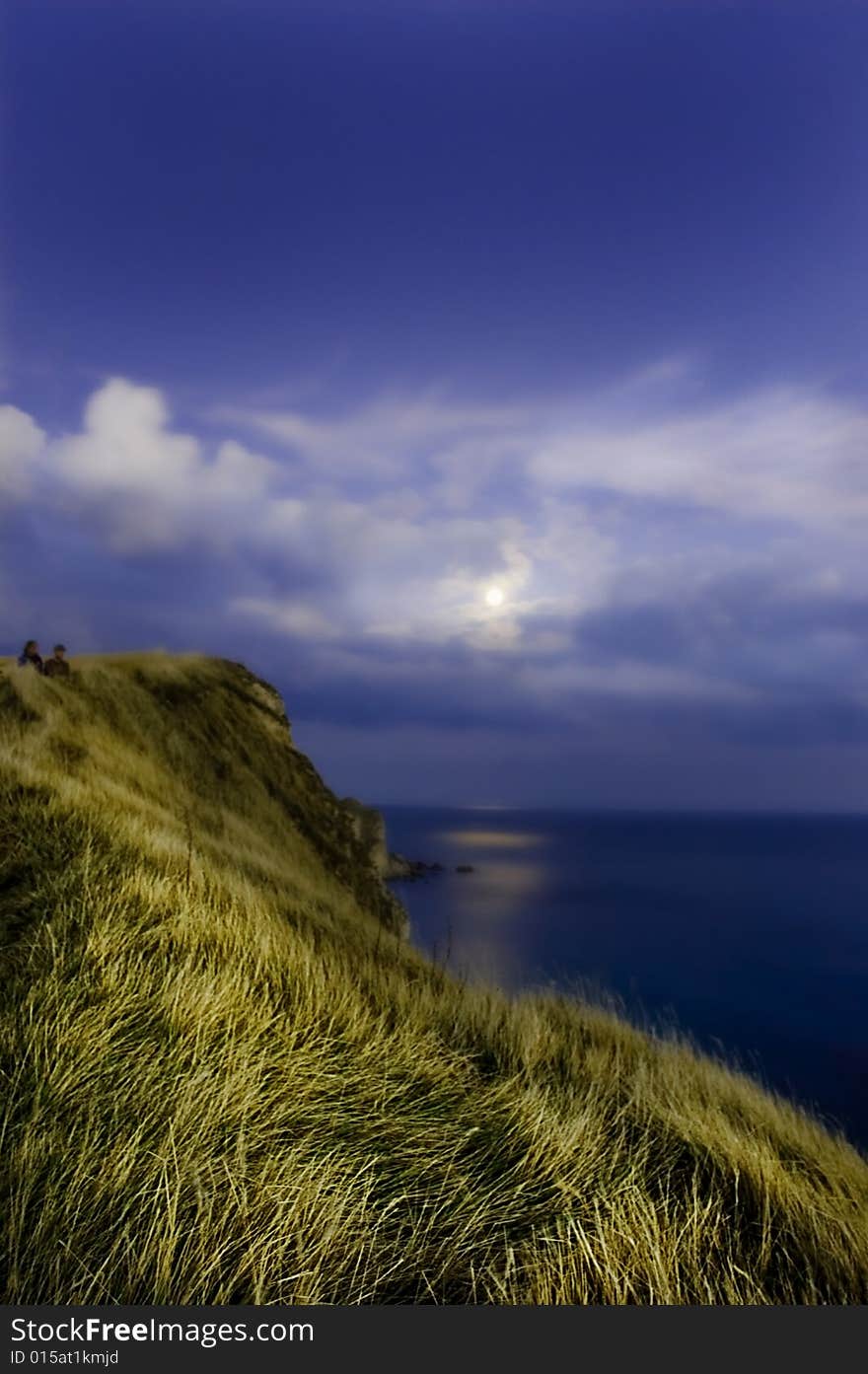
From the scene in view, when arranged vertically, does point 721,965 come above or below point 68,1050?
below

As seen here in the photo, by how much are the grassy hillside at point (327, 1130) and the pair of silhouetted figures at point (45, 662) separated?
9170 millimetres

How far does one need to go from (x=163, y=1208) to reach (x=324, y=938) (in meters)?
3.69

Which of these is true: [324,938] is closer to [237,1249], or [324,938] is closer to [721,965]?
[237,1249]

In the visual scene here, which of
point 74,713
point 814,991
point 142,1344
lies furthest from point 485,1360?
point 814,991

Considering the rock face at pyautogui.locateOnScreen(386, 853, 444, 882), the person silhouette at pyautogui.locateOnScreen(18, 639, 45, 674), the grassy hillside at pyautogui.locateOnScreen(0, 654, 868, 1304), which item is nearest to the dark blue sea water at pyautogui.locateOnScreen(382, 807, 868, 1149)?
the grassy hillside at pyautogui.locateOnScreen(0, 654, 868, 1304)

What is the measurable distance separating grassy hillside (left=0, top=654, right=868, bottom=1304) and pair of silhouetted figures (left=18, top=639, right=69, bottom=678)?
9.17m

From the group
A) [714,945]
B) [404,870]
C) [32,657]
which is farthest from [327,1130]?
[404,870]

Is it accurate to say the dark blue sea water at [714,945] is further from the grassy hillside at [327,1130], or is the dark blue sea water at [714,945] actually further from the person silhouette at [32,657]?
the person silhouette at [32,657]

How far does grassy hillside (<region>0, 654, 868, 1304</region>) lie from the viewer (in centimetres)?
258

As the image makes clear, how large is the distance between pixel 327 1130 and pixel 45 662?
14563mm

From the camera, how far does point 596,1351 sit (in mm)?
2408

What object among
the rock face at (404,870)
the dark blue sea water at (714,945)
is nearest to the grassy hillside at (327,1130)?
the dark blue sea water at (714,945)

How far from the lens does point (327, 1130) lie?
132 inches

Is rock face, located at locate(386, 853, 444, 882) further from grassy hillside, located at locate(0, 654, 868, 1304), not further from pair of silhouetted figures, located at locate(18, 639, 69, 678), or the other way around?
grassy hillside, located at locate(0, 654, 868, 1304)
